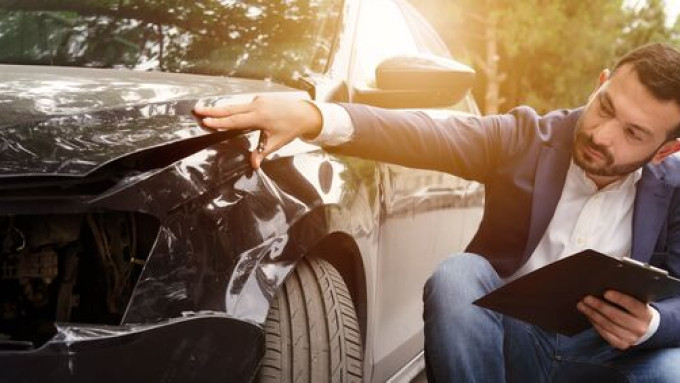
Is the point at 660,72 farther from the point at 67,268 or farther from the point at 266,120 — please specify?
the point at 67,268

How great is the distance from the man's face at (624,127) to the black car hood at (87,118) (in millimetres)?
959

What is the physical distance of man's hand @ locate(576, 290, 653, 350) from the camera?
2023 millimetres

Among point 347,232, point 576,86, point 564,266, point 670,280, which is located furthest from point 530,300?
Answer: point 576,86

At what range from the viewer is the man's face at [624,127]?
7.18 feet

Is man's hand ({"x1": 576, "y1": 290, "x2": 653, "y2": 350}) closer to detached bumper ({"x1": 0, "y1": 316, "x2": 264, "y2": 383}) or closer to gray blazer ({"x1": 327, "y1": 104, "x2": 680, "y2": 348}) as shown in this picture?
gray blazer ({"x1": 327, "y1": 104, "x2": 680, "y2": 348})

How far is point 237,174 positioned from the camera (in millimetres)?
1602

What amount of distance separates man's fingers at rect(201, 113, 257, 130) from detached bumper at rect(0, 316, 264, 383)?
39 cm

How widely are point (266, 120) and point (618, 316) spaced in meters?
1.02

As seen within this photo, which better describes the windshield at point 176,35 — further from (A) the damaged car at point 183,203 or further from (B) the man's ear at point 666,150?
(B) the man's ear at point 666,150

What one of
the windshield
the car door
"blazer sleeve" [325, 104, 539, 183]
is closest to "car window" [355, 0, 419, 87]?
the car door

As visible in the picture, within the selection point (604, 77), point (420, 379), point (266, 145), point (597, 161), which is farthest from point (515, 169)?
point (420, 379)

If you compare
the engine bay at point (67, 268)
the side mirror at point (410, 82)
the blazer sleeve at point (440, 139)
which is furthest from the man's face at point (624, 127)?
the engine bay at point (67, 268)

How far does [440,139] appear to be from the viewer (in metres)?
2.29

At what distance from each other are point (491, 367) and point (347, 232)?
0.56 metres
